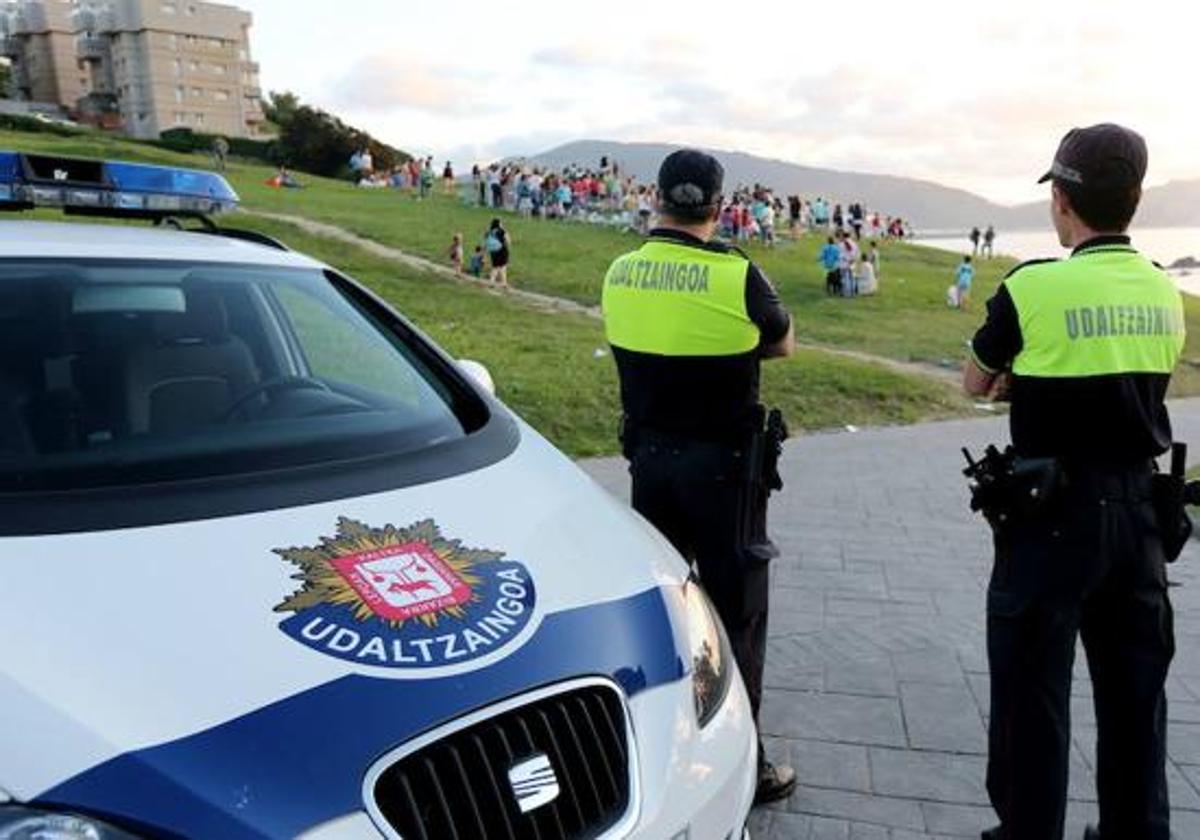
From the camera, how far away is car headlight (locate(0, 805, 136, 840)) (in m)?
1.41

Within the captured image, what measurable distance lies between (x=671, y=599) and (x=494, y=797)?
0.71 m

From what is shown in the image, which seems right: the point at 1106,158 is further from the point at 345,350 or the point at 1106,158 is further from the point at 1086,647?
the point at 345,350

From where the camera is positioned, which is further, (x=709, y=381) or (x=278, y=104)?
(x=278, y=104)

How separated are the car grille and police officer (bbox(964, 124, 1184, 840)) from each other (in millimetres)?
1230

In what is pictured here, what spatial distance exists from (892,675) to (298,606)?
2903mm

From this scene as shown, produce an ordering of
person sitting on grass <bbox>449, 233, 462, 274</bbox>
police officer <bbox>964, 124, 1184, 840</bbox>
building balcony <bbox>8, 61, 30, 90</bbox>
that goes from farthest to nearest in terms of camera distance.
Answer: building balcony <bbox>8, 61, 30, 90</bbox> → person sitting on grass <bbox>449, 233, 462, 274</bbox> → police officer <bbox>964, 124, 1184, 840</bbox>

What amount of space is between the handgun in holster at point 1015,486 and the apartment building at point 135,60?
88.1 meters

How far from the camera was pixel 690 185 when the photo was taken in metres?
3.10

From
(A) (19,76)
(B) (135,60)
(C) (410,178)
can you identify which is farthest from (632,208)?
(A) (19,76)

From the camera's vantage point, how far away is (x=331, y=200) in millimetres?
32469

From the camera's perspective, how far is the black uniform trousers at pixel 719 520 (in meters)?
3.15

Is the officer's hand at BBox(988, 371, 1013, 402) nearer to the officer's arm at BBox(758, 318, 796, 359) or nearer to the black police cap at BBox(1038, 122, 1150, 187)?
the black police cap at BBox(1038, 122, 1150, 187)

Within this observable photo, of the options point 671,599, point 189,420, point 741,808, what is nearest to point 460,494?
point 671,599

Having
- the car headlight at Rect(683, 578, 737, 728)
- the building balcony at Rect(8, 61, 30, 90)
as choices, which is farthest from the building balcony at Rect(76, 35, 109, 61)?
the car headlight at Rect(683, 578, 737, 728)
